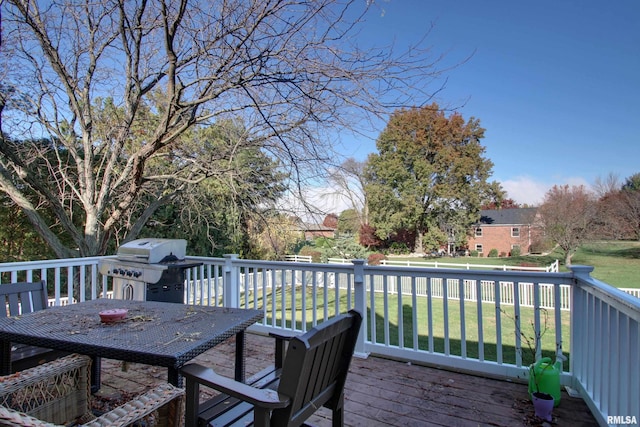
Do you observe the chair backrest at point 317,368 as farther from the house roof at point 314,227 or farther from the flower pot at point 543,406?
the house roof at point 314,227

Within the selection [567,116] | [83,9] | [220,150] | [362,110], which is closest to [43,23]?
[83,9]

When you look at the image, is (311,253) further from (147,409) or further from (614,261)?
(614,261)

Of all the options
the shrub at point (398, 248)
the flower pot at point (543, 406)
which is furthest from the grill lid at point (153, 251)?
the shrub at point (398, 248)

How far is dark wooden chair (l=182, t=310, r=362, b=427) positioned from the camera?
3.81 ft

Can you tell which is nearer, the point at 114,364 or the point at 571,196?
the point at 114,364

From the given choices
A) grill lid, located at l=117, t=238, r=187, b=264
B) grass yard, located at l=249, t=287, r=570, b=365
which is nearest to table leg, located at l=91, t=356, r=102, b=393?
grill lid, located at l=117, t=238, r=187, b=264

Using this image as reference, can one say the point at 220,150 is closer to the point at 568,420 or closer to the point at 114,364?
the point at 114,364

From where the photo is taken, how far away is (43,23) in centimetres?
448

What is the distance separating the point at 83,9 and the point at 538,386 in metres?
6.40

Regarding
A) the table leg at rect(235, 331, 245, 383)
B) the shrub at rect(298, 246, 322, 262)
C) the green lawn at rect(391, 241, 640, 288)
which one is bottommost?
the green lawn at rect(391, 241, 640, 288)

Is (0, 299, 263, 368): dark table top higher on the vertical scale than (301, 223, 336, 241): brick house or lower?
lower

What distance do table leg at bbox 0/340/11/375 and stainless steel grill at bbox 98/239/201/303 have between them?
140 cm

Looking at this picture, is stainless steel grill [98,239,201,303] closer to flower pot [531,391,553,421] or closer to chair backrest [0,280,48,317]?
chair backrest [0,280,48,317]

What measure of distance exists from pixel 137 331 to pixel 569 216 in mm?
20847
